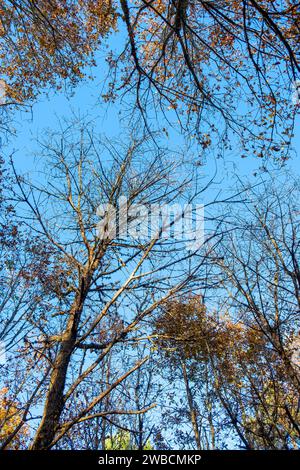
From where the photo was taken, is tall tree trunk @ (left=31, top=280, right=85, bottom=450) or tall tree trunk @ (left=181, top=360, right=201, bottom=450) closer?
tall tree trunk @ (left=31, top=280, right=85, bottom=450)

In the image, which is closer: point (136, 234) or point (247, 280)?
point (247, 280)

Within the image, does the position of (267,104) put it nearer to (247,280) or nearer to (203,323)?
(247,280)

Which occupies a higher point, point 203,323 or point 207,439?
point 203,323

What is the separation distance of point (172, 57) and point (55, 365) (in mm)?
5114

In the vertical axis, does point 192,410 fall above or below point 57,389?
above

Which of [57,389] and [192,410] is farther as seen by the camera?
[192,410]

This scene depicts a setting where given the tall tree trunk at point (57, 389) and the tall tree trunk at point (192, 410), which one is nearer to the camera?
the tall tree trunk at point (57, 389)

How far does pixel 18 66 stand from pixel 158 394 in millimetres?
11351

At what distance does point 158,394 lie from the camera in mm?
12109
